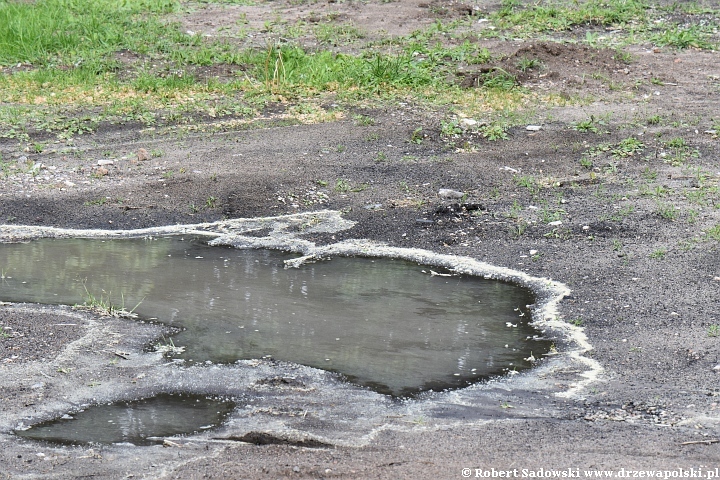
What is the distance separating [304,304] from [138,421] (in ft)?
5.44

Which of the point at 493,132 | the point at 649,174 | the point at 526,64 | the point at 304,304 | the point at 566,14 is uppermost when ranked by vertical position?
the point at 566,14

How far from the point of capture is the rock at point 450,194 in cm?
745

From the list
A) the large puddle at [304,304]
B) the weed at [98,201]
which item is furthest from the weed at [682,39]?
the weed at [98,201]

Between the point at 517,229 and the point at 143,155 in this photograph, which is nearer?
the point at 517,229

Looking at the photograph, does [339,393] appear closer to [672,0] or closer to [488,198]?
[488,198]

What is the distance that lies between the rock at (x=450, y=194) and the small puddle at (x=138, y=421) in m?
3.56

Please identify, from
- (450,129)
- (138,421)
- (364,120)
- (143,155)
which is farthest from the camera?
(364,120)

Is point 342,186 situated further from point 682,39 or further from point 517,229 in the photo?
point 682,39

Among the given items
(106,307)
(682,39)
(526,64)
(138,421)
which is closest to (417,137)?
(526,64)

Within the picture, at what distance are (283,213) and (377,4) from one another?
7356 mm

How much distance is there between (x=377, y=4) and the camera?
13.7 metres

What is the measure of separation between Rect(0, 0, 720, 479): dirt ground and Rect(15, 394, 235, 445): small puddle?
0.30 ft

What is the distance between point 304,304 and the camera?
559cm

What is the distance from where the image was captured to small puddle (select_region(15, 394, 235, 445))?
13.0 feet
